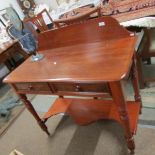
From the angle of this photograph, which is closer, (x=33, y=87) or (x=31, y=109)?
(x=33, y=87)

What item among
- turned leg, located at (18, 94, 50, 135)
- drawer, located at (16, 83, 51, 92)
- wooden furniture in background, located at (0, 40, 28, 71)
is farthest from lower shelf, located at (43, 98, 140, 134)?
wooden furniture in background, located at (0, 40, 28, 71)

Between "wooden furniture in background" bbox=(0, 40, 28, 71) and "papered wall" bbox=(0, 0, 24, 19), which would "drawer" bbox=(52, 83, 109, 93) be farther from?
"papered wall" bbox=(0, 0, 24, 19)

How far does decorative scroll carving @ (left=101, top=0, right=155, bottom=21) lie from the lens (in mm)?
1658

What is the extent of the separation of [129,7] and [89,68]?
42.6 inches

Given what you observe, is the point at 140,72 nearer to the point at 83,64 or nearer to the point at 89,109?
the point at 89,109

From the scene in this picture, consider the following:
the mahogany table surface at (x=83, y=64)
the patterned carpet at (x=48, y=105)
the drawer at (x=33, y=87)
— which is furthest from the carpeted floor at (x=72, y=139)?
the mahogany table surface at (x=83, y=64)

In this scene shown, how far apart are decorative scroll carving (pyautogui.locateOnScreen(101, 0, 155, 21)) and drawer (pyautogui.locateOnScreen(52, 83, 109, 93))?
901 mm

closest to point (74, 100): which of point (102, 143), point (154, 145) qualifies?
point (102, 143)

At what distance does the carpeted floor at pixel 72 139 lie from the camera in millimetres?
1453

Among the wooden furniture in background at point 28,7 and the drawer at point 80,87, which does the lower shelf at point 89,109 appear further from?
the wooden furniture in background at point 28,7

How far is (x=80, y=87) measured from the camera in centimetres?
108

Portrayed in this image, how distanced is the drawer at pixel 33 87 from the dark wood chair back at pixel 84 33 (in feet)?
1.23

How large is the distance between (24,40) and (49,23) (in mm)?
1322

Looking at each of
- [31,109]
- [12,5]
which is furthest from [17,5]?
[31,109]
